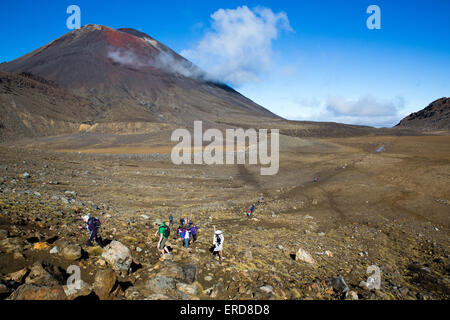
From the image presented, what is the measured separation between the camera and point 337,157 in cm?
3441

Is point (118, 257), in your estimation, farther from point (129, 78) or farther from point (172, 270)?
point (129, 78)

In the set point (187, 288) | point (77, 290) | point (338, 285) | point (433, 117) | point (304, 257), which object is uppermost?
point (433, 117)

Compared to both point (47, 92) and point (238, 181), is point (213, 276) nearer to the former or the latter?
point (238, 181)

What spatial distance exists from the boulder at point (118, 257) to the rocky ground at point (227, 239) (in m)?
0.02

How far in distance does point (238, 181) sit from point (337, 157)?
18301mm

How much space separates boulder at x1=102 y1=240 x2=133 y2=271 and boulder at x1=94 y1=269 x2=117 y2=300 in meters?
0.65

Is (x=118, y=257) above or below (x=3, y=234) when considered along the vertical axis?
below

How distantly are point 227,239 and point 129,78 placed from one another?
141m

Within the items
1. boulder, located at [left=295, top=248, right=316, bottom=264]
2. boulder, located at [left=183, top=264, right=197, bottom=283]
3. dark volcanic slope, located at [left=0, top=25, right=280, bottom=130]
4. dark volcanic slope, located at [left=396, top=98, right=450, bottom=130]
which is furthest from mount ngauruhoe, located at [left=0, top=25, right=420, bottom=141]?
boulder, located at [left=295, top=248, right=316, bottom=264]

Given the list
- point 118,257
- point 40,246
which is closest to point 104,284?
point 118,257

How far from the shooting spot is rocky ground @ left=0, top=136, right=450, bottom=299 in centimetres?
519

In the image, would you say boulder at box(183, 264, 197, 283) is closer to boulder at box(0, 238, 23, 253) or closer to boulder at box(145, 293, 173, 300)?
boulder at box(145, 293, 173, 300)

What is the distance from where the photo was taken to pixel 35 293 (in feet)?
12.6
